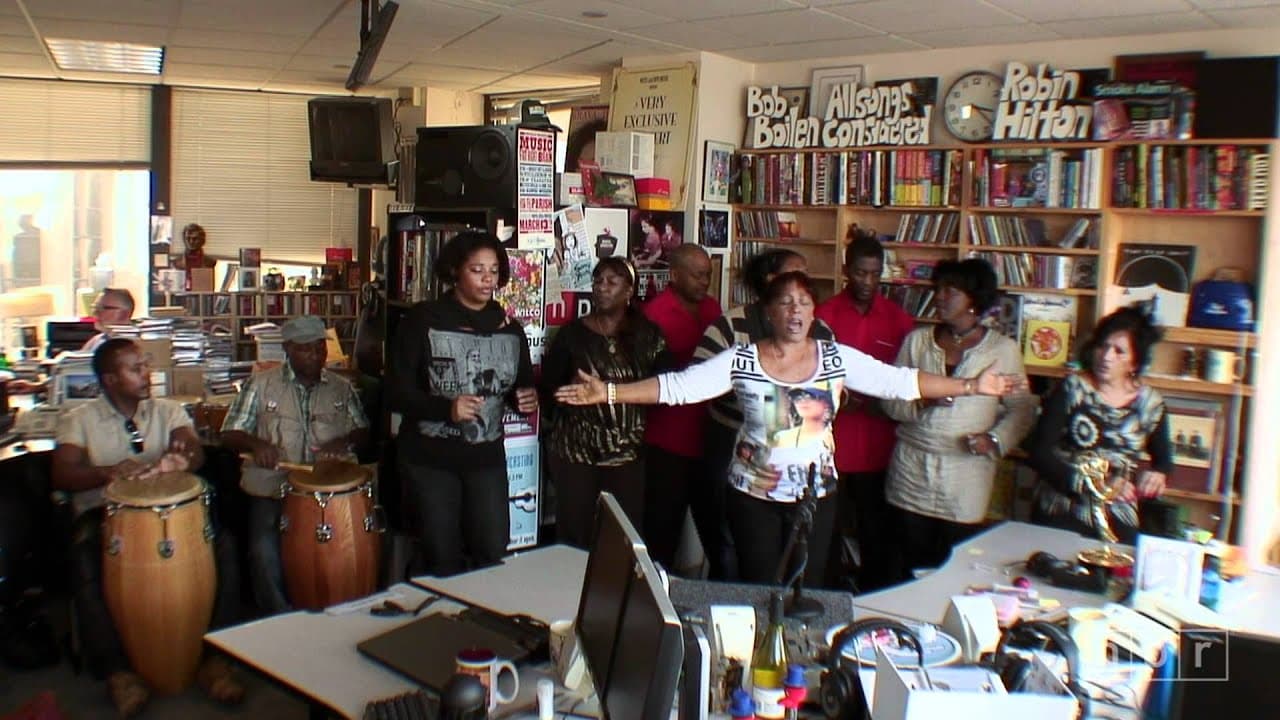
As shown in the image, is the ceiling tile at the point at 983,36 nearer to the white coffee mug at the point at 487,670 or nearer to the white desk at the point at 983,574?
the white desk at the point at 983,574

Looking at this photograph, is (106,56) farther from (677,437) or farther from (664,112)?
(677,437)

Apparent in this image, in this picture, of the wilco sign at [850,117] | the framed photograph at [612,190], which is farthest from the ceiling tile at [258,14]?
the wilco sign at [850,117]

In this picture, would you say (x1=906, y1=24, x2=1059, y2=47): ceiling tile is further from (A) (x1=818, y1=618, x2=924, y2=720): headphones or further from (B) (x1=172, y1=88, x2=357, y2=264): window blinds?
(B) (x1=172, y1=88, x2=357, y2=264): window blinds

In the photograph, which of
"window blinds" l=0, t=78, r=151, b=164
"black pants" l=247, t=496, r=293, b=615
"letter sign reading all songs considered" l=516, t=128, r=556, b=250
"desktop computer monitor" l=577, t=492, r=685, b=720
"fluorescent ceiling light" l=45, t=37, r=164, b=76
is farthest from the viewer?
"window blinds" l=0, t=78, r=151, b=164

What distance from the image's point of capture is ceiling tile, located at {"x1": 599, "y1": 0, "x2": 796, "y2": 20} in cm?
479

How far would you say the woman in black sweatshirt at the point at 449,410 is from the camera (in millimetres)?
3869

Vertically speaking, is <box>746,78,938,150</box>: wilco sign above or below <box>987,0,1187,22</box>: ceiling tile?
below

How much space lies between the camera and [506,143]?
15.9 ft

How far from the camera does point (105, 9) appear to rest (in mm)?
5664

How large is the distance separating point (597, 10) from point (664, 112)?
1.19 metres

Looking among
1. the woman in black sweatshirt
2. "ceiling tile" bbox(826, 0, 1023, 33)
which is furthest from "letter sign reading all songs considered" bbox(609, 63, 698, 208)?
the woman in black sweatshirt

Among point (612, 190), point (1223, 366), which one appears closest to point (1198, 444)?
point (1223, 366)

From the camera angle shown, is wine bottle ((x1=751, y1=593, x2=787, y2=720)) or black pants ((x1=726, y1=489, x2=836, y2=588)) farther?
black pants ((x1=726, y1=489, x2=836, y2=588))

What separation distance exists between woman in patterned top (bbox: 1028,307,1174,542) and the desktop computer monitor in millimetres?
2063
